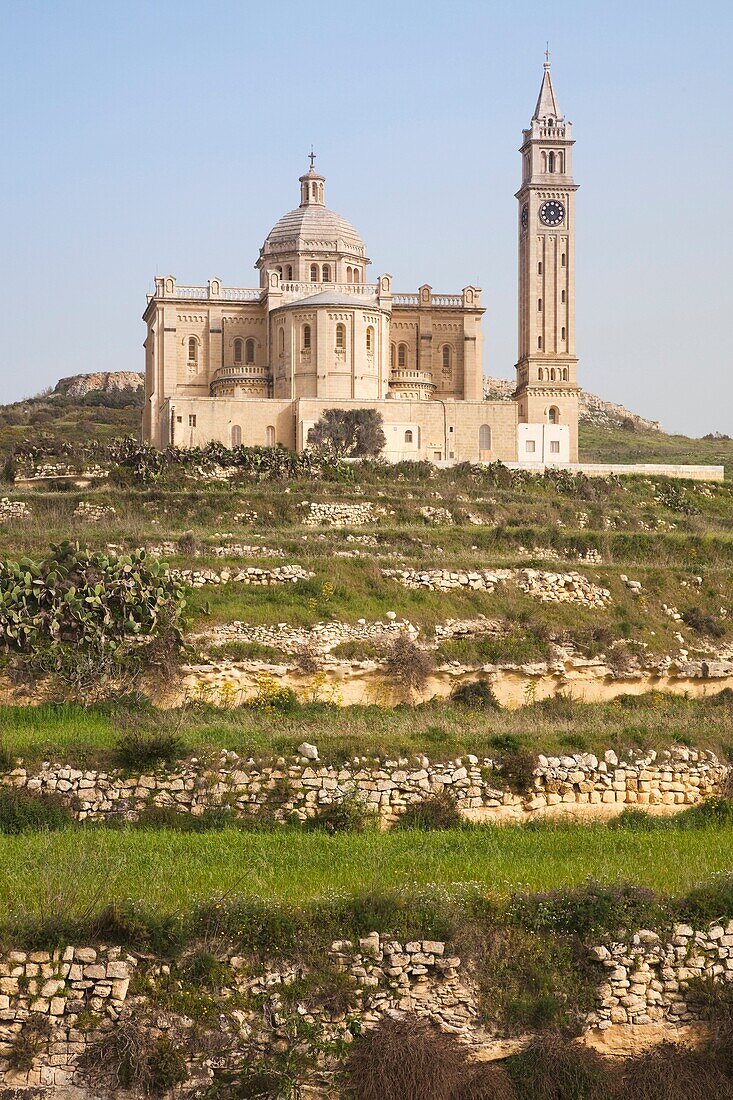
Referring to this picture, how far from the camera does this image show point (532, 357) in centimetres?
6191

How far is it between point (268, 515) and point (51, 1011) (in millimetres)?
24640

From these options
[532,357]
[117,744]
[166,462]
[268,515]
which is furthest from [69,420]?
[117,744]

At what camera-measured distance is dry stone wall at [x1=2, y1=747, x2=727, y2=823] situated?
64.2 feet

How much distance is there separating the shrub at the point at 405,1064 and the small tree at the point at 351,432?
125 feet

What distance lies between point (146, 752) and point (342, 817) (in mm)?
2840

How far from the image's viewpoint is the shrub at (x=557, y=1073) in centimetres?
1467

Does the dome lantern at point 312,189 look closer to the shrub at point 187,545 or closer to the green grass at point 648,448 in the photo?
the green grass at point 648,448

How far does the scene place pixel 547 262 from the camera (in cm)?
6312

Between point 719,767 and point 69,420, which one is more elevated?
point 69,420

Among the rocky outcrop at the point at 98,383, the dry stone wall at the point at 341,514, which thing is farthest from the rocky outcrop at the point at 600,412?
the dry stone wall at the point at 341,514

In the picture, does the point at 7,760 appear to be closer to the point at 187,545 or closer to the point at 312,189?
the point at 187,545

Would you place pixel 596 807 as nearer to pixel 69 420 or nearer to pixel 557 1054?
pixel 557 1054

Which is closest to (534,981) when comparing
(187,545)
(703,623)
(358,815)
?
(358,815)

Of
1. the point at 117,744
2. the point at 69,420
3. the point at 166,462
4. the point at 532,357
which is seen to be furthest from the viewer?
the point at 69,420
